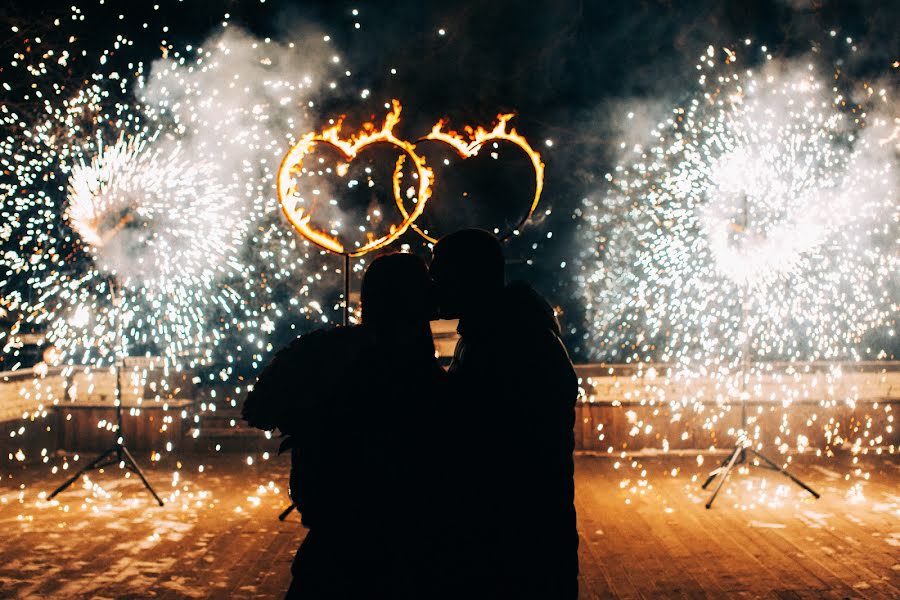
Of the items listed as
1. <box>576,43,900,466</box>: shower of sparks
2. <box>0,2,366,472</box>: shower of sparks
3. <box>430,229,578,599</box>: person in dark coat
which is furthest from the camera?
<box>0,2,366,472</box>: shower of sparks

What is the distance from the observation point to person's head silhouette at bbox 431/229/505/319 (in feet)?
6.97

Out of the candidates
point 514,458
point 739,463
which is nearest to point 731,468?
point 739,463

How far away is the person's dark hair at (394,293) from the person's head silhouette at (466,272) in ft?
1.38

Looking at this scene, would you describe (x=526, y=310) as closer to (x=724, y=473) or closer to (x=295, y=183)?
(x=295, y=183)

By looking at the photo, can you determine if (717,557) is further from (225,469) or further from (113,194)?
(113,194)

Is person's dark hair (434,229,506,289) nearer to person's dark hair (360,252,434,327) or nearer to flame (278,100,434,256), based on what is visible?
person's dark hair (360,252,434,327)

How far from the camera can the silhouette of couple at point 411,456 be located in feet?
5.42

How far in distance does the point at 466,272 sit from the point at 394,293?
483 millimetres

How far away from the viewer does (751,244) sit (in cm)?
677

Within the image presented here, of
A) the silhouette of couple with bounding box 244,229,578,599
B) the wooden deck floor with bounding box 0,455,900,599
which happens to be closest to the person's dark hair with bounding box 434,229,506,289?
the silhouette of couple with bounding box 244,229,578,599

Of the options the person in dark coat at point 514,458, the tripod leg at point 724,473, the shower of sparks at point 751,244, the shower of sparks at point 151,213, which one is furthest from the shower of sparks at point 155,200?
the person in dark coat at point 514,458

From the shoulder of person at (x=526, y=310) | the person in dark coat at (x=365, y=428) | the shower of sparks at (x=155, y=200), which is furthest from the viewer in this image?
the shower of sparks at (x=155, y=200)

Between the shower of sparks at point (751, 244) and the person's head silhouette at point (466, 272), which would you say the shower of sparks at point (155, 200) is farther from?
the person's head silhouette at point (466, 272)

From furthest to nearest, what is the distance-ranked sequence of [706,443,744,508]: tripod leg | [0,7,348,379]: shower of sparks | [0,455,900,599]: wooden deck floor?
1. [0,7,348,379]: shower of sparks
2. [706,443,744,508]: tripod leg
3. [0,455,900,599]: wooden deck floor
